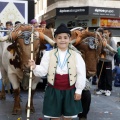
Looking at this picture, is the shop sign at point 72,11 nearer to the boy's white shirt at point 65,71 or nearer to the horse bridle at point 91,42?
the horse bridle at point 91,42

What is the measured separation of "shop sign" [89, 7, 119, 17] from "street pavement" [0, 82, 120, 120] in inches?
654

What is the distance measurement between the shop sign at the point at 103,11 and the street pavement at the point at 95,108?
16621 millimetres

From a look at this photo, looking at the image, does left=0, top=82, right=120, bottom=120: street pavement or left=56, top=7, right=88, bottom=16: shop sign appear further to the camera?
left=56, top=7, right=88, bottom=16: shop sign

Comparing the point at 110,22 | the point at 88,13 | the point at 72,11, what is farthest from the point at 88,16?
the point at 110,22

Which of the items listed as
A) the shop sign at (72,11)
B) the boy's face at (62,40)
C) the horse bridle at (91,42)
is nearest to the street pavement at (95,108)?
the horse bridle at (91,42)

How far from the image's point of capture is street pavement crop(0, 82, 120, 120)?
22.3ft

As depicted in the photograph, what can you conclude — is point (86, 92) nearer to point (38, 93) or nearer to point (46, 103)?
point (46, 103)

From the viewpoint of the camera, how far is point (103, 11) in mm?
26375

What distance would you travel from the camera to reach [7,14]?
9.55 metres

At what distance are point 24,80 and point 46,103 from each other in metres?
2.09

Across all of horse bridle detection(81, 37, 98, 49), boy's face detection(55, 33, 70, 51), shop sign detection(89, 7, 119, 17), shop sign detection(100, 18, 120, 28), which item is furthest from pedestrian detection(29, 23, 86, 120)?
shop sign detection(100, 18, 120, 28)

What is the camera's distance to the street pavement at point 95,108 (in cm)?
679

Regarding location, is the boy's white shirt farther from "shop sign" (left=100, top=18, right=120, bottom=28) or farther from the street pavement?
"shop sign" (left=100, top=18, right=120, bottom=28)

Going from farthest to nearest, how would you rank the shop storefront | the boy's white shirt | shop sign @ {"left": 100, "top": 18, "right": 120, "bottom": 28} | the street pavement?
shop sign @ {"left": 100, "top": 18, "right": 120, "bottom": 28}, the shop storefront, the street pavement, the boy's white shirt
